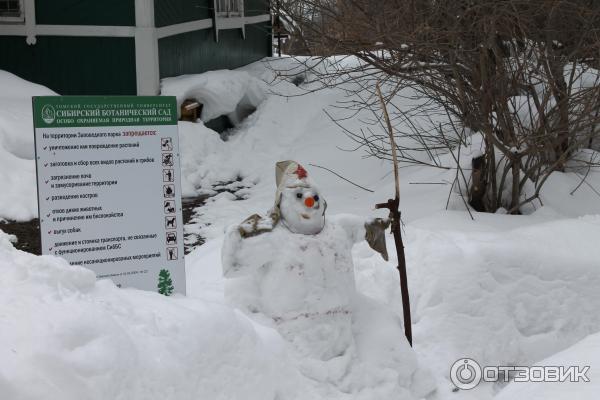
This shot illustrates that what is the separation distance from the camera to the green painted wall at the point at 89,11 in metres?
12.0

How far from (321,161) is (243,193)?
175 centimetres

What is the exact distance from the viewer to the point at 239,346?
363 centimetres

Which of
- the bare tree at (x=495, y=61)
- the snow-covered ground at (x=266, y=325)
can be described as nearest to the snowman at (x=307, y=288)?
the snow-covered ground at (x=266, y=325)

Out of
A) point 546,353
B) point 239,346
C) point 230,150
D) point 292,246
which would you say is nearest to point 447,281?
point 546,353

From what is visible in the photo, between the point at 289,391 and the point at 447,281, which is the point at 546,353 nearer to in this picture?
the point at 447,281

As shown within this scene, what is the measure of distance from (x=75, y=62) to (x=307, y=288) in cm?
834

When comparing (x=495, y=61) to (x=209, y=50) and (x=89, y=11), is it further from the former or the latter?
(x=209, y=50)

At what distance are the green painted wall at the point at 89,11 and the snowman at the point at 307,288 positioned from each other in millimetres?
7621

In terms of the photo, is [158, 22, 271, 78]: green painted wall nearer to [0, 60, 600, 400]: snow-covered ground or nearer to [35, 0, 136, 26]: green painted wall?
[0, 60, 600, 400]: snow-covered ground

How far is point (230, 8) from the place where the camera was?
16.7 meters

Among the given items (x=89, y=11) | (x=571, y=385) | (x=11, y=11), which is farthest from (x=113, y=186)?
(x=11, y=11)

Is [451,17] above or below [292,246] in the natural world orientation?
above

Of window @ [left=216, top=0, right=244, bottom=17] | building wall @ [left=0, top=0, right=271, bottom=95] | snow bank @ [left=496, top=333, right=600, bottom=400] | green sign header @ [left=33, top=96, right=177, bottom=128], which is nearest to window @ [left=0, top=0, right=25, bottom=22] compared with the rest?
building wall @ [left=0, top=0, right=271, bottom=95]

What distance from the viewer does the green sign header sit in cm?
484
